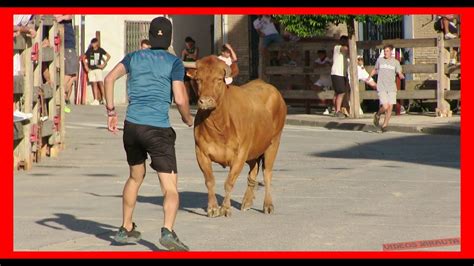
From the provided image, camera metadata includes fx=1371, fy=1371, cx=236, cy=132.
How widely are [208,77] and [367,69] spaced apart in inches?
723

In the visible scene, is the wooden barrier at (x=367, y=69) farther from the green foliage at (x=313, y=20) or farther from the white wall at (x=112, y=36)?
the white wall at (x=112, y=36)

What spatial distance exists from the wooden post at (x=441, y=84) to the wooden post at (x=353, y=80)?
5.76 ft

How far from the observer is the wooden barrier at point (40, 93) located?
1852cm

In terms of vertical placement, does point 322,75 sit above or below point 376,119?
above

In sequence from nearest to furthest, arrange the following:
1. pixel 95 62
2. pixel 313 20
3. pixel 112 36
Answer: pixel 313 20 < pixel 95 62 < pixel 112 36

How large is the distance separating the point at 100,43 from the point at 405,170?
22308 millimetres

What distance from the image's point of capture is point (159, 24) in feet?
36.7

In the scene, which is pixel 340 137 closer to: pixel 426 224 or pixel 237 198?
pixel 237 198

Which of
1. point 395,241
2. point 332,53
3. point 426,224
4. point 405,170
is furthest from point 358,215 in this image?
point 332,53

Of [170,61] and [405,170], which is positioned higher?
[170,61]

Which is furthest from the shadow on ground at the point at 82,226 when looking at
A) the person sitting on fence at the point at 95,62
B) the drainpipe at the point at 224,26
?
the drainpipe at the point at 224,26

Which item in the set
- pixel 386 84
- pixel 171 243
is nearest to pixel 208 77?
pixel 171 243

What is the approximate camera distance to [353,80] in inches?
1179

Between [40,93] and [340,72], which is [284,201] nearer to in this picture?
[40,93]
